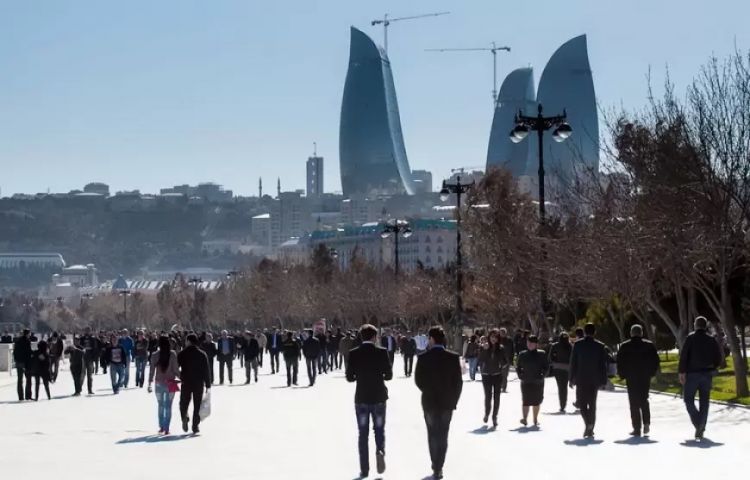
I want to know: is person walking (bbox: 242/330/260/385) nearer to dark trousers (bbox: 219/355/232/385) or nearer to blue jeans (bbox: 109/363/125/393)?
Answer: dark trousers (bbox: 219/355/232/385)

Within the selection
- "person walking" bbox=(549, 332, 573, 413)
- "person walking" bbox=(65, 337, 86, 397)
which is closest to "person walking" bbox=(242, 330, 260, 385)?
"person walking" bbox=(65, 337, 86, 397)

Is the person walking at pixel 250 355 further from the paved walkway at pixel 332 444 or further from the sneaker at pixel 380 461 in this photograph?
the sneaker at pixel 380 461

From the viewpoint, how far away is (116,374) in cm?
4069

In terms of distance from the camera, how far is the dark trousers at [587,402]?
22.5 m

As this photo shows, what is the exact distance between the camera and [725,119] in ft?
111

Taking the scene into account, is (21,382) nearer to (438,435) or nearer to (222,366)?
(222,366)

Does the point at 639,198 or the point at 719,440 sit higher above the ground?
the point at 639,198

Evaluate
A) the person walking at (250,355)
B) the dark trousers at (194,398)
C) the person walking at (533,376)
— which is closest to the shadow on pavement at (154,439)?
the dark trousers at (194,398)

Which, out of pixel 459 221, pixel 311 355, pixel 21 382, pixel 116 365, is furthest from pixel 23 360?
pixel 459 221

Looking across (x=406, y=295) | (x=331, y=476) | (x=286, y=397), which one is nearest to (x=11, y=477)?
(x=331, y=476)

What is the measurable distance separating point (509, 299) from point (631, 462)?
44.0 m

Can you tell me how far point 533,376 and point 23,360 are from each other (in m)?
16.2

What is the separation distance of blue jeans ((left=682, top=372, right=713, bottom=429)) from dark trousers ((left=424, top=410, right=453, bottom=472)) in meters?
5.42

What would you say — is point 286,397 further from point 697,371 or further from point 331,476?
point 331,476
